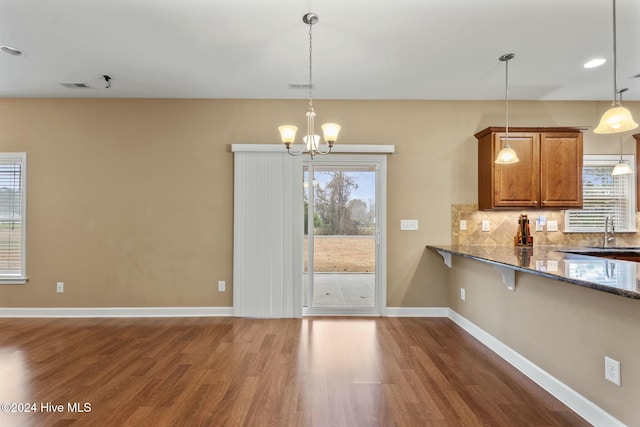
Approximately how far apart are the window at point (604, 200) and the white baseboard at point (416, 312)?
1925 millimetres

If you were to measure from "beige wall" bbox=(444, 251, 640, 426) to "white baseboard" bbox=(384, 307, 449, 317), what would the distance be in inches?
35.8

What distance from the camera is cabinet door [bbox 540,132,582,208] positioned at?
3811 mm

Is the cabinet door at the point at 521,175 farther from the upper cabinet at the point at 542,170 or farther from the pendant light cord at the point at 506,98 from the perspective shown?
the pendant light cord at the point at 506,98

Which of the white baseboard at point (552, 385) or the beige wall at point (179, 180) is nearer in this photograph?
the white baseboard at point (552, 385)

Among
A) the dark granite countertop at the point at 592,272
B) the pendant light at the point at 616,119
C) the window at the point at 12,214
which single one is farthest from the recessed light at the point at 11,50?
the pendant light at the point at 616,119

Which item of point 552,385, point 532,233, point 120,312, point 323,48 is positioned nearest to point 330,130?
point 323,48

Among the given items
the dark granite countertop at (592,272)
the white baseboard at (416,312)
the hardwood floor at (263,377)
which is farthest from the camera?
the white baseboard at (416,312)

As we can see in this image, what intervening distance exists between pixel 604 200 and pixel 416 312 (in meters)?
2.81

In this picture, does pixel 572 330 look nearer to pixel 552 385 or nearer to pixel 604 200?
pixel 552 385

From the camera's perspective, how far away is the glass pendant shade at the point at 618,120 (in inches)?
87.7

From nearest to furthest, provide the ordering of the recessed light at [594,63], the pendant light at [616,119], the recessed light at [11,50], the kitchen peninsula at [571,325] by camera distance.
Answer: the kitchen peninsula at [571,325]
the pendant light at [616,119]
the recessed light at [11,50]
the recessed light at [594,63]

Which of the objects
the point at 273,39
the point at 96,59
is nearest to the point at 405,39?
the point at 273,39

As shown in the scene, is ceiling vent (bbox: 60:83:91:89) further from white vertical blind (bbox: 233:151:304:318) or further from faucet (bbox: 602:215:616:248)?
faucet (bbox: 602:215:616:248)

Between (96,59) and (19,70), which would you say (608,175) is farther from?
(19,70)
